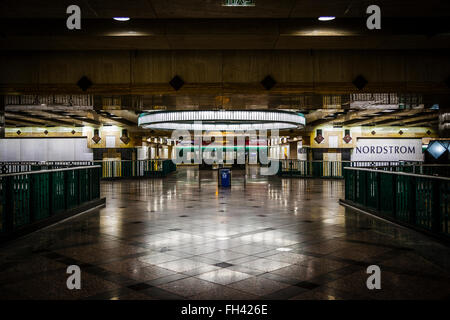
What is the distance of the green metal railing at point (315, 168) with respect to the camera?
1969cm

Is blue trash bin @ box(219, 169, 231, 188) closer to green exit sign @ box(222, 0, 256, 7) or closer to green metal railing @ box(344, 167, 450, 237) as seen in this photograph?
green metal railing @ box(344, 167, 450, 237)

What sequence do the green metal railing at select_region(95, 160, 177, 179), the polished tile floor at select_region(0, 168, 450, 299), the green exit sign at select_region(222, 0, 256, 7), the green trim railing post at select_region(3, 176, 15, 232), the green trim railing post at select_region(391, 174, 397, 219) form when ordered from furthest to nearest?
1. the green metal railing at select_region(95, 160, 177, 179)
2. the green trim railing post at select_region(391, 174, 397, 219)
3. the green trim railing post at select_region(3, 176, 15, 232)
4. the green exit sign at select_region(222, 0, 256, 7)
5. the polished tile floor at select_region(0, 168, 450, 299)

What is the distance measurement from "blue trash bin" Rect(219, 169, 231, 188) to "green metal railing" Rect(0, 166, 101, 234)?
6901 millimetres

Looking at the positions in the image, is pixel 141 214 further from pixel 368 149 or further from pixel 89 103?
pixel 368 149

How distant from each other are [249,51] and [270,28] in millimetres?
1253

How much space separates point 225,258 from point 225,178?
10833 mm

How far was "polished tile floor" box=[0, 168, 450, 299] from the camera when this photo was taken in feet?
11.1

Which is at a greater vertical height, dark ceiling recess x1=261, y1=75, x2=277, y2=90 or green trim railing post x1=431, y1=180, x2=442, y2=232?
dark ceiling recess x1=261, y1=75, x2=277, y2=90

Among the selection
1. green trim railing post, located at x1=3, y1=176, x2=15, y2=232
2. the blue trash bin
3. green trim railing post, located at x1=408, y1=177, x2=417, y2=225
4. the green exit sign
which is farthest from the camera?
the blue trash bin

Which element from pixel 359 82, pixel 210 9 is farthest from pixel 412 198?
pixel 210 9

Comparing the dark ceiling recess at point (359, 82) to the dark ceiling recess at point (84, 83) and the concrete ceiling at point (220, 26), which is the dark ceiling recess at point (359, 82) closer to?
the concrete ceiling at point (220, 26)

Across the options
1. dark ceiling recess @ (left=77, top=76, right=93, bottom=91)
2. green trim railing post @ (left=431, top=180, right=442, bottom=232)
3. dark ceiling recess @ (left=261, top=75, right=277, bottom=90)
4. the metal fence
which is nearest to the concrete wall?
the metal fence
